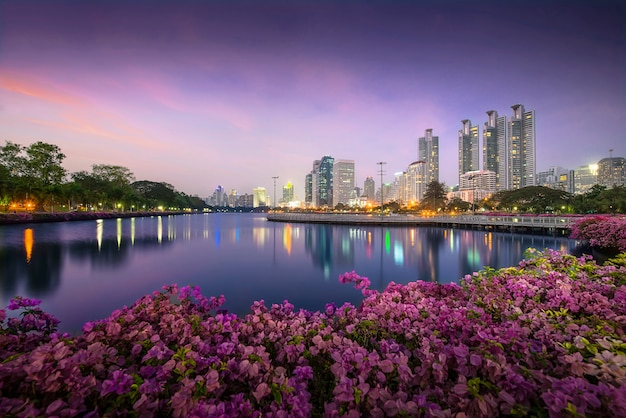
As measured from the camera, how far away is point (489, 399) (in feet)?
6.31

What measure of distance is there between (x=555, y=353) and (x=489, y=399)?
4.82ft

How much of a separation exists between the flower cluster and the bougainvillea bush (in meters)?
16.5

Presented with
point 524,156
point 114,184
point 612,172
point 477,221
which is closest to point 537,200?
point 477,221

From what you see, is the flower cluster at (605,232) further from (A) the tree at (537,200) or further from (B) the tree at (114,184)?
(B) the tree at (114,184)

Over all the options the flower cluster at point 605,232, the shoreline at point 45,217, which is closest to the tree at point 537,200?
the flower cluster at point 605,232

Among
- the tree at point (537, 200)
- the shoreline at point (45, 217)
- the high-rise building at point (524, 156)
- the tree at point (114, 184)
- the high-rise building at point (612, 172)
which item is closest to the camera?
the shoreline at point (45, 217)

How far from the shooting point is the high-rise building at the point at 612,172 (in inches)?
6507

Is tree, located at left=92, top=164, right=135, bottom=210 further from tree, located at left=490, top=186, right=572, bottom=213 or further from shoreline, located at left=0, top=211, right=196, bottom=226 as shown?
tree, located at left=490, top=186, right=572, bottom=213

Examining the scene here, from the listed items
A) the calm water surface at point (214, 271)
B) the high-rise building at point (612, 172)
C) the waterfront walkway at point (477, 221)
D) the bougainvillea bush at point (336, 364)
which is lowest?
the calm water surface at point (214, 271)

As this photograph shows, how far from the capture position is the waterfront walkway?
35.3 m

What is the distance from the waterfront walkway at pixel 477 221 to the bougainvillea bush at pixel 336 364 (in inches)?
1552

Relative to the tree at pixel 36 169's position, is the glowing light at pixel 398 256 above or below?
below

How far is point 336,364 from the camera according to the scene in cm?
252

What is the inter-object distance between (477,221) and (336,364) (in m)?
49.4
